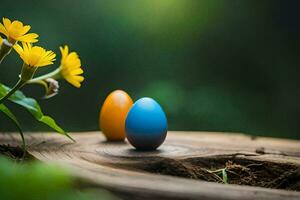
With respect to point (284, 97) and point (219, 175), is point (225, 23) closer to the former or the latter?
point (284, 97)

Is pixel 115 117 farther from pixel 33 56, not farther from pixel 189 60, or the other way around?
pixel 189 60

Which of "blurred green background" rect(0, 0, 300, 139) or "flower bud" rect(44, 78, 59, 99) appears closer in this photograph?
"flower bud" rect(44, 78, 59, 99)

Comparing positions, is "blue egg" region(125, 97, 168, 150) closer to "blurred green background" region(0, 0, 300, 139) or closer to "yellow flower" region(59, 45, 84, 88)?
"yellow flower" region(59, 45, 84, 88)

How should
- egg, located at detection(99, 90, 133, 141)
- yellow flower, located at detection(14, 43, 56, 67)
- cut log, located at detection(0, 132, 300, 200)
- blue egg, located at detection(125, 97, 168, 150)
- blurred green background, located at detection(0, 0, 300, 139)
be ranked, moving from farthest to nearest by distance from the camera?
blurred green background, located at detection(0, 0, 300, 139) < egg, located at detection(99, 90, 133, 141) < blue egg, located at detection(125, 97, 168, 150) < yellow flower, located at detection(14, 43, 56, 67) < cut log, located at detection(0, 132, 300, 200)

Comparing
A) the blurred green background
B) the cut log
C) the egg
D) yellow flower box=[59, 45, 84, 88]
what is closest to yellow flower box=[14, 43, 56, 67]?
yellow flower box=[59, 45, 84, 88]

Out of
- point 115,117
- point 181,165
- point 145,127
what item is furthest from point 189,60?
point 181,165

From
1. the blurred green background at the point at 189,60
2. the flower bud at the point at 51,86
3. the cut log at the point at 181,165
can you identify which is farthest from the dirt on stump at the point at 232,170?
the blurred green background at the point at 189,60
